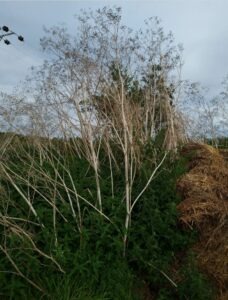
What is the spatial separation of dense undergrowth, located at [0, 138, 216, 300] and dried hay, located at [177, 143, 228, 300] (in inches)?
5.8

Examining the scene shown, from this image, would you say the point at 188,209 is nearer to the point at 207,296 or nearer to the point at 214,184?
the point at 214,184

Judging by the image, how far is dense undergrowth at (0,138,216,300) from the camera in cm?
389

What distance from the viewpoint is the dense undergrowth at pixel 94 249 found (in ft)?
12.8

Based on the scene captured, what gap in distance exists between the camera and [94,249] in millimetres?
4262

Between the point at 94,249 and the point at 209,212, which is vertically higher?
the point at 209,212

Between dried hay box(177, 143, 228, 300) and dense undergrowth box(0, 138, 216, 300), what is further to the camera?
dried hay box(177, 143, 228, 300)

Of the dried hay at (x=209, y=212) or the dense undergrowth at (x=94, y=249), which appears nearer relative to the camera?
the dense undergrowth at (x=94, y=249)

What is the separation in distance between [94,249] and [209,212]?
138 centimetres

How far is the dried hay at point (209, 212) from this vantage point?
4.39 metres

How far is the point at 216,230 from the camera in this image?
4.72 meters

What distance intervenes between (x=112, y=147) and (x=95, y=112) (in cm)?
74

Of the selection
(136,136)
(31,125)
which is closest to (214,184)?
(136,136)

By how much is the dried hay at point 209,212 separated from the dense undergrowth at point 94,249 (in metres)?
0.15

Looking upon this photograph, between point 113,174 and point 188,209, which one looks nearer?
point 188,209
